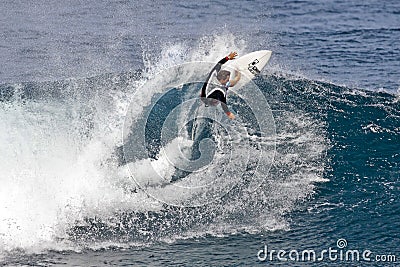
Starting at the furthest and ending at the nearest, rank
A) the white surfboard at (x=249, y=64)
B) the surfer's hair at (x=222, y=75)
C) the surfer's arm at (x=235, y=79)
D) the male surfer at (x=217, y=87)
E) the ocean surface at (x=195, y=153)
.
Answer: the white surfboard at (x=249, y=64)
the surfer's arm at (x=235, y=79)
the surfer's hair at (x=222, y=75)
the male surfer at (x=217, y=87)
the ocean surface at (x=195, y=153)

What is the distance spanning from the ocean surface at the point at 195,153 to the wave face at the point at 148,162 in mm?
66

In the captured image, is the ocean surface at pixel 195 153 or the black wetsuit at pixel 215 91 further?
the black wetsuit at pixel 215 91

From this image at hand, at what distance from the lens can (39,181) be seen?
72.8 feet

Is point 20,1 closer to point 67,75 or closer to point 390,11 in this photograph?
point 67,75

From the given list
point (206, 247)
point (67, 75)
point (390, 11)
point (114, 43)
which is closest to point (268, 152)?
point (206, 247)

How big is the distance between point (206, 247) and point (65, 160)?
7.05 metres

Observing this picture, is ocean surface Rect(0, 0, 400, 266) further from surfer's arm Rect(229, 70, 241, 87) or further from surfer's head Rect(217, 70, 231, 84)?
surfer's head Rect(217, 70, 231, 84)

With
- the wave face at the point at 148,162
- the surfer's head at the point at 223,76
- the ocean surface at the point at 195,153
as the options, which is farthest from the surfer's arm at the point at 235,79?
the wave face at the point at 148,162

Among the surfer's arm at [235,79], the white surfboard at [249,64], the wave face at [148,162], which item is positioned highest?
the white surfboard at [249,64]

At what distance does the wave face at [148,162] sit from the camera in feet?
66.5

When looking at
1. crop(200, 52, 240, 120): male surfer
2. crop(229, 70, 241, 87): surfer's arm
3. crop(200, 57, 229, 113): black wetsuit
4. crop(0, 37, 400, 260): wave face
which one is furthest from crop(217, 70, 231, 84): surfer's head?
crop(0, 37, 400, 260): wave face

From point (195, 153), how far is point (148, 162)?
1940 mm

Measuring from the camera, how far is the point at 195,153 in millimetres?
24688

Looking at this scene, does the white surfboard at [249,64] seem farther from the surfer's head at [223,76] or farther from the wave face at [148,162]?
the surfer's head at [223,76]
